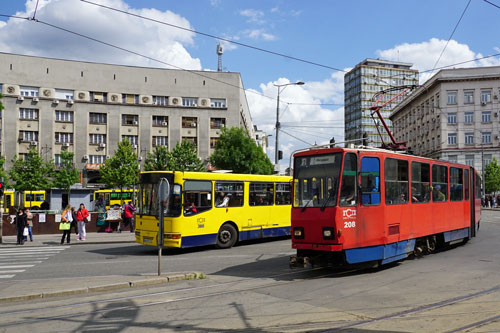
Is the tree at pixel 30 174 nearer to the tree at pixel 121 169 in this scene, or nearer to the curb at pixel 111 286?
the tree at pixel 121 169

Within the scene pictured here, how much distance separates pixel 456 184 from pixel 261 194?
7154 mm

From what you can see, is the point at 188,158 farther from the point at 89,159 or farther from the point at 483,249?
the point at 483,249

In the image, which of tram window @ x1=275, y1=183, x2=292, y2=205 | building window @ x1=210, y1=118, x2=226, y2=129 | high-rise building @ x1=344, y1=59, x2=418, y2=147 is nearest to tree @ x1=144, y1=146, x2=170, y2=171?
building window @ x1=210, y1=118, x2=226, y2=129

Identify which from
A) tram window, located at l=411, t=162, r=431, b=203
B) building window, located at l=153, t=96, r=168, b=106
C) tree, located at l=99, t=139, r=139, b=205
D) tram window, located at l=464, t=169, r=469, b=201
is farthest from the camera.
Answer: building window, located at l=153, t=96, r=168, b=106

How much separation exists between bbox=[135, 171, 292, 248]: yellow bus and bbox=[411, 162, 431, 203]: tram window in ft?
13.4

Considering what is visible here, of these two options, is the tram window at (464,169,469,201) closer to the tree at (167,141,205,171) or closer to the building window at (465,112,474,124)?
the tree at (167,141,205,171)

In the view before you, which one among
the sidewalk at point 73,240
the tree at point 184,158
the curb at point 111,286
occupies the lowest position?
the sidewalk at point 73,240

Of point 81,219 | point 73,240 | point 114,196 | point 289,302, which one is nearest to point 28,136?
point 114,196

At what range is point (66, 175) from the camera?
52.1 meters

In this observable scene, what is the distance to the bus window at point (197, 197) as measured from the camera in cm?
1582

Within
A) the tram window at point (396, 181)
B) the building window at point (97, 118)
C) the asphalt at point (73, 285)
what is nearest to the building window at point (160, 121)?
the building window at point (97, 118)

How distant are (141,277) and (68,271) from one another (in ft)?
10.4

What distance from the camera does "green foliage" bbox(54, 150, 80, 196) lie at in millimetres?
52000

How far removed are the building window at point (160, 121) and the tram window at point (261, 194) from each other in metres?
45.1
